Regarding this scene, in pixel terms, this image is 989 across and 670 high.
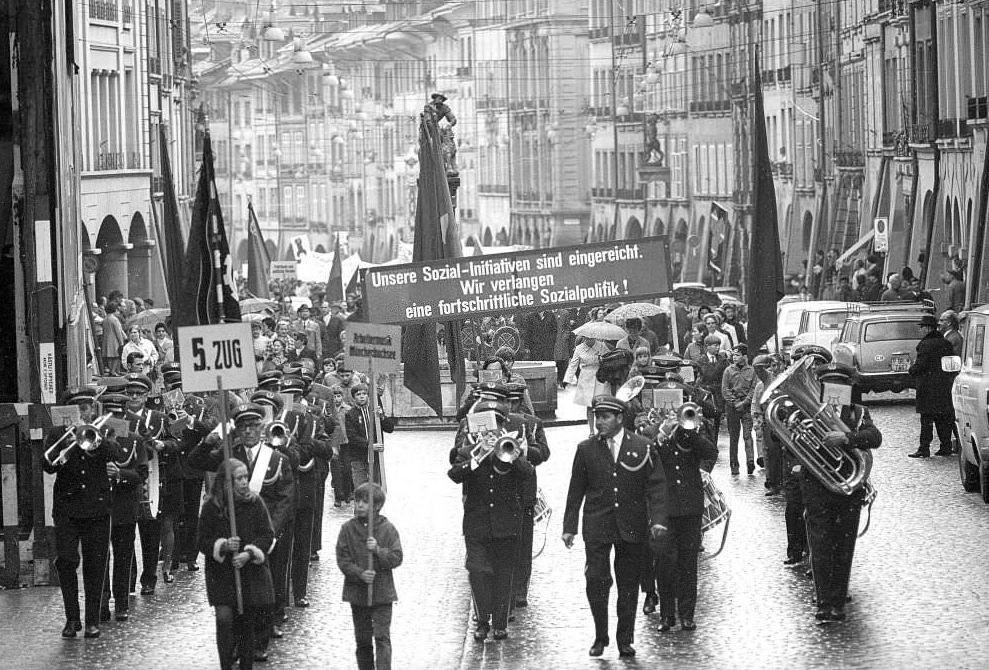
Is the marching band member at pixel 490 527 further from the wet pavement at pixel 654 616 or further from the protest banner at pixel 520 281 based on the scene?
the protest banner at pixel 520 281

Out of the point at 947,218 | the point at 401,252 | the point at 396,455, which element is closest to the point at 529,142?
the point at 401,252

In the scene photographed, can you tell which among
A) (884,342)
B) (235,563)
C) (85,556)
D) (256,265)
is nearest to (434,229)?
(884,342)

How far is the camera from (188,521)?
63.2 ft

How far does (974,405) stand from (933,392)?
428cm

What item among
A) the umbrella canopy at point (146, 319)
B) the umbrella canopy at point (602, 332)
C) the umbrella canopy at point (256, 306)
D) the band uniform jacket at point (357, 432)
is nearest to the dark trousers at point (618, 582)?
the band uniform jacket at point (357, 432)

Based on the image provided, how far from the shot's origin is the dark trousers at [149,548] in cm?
1789

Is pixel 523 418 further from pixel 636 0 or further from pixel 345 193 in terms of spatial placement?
pixel 345 193

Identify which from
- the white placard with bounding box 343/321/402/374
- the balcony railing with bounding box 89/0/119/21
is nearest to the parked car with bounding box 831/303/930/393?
the white placard with bounding box 343/321/402/374

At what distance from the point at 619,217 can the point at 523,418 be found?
93619 mm

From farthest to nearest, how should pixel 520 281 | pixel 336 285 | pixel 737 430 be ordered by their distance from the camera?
pixel 336 285, pixel 737 430, pixel 520 281

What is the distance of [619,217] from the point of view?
4316 inches

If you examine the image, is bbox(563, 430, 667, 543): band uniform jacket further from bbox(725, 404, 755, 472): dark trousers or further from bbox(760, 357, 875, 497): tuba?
bbox(725, 404, 755, 472): dark trousers

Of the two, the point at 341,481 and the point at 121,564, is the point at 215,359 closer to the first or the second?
the point at 121,564

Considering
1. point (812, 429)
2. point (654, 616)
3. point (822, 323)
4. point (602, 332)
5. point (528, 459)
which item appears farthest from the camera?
point (822, 323)
